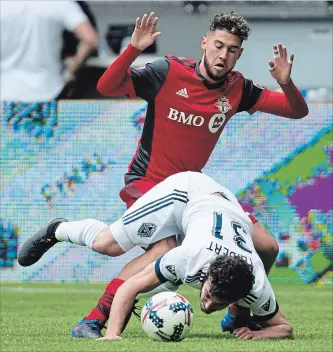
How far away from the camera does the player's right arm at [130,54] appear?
7875 mm

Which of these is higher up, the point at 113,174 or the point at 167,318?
the point at 167,318

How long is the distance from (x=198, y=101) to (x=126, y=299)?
1.69 meters

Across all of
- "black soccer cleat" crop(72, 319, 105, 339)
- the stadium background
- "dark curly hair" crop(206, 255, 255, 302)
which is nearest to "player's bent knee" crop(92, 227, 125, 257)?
"black soccer cleat" crop(72, 319, 105, 339)

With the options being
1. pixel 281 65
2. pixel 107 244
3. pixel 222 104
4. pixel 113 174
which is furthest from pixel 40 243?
pixel 113 174

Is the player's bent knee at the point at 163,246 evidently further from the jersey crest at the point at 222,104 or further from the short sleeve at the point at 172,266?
the jersey crest at the point at 222,104

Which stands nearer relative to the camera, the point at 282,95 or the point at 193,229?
the point at 193,229

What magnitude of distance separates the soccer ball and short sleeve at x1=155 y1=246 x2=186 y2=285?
5.6 inches

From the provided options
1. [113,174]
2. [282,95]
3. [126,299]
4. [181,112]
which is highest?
[282,95]

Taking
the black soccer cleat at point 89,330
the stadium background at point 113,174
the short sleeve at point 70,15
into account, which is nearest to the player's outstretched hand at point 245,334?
the black soccer cleat at point 89,330

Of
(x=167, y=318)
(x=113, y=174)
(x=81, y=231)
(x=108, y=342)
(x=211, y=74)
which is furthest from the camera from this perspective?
(x=113, y=174)

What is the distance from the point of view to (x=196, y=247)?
7238 mm

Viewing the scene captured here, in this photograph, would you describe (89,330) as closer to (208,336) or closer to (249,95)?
(208,336)

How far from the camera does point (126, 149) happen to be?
12.8m

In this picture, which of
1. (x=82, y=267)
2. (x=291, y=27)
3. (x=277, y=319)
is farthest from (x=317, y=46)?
(x=277, y=319)
